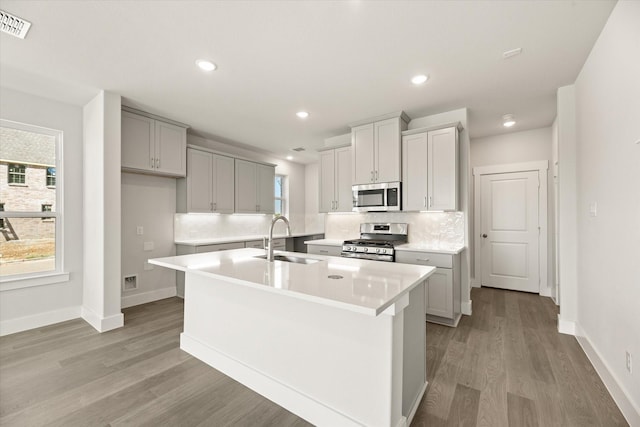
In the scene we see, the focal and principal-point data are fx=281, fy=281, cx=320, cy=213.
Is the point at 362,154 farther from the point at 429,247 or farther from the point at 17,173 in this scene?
the point at 17,173

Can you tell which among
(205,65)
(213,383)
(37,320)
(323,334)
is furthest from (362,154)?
(37,320)

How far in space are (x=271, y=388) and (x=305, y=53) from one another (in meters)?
2.60

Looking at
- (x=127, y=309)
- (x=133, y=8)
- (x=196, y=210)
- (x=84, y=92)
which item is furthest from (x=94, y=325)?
(x=133, y=8)

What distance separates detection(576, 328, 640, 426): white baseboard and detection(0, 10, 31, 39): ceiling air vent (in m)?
4.65

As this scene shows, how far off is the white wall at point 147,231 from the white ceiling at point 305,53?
3.83 ft

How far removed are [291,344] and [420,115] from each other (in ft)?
10.8

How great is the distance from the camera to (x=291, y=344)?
1871 mm

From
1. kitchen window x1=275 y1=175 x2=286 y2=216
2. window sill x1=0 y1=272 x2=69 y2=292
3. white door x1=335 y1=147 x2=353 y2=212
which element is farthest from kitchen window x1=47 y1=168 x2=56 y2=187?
kitchen window x1=275 y1=175 x2=286 y2=216

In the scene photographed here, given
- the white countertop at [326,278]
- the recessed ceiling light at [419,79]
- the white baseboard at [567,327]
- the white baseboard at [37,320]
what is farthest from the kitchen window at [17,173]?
the white baseboard at [567,327]

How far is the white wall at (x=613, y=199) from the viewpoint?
5.49 feet

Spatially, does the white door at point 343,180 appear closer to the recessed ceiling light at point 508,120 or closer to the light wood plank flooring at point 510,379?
the light wood plank flooring at point 510,379

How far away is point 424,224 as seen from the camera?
3.94 metres

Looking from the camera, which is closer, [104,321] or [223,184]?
[104,321]

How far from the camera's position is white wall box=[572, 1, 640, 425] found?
1.67 metres
